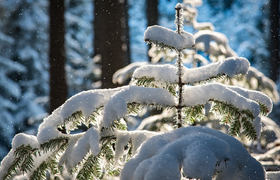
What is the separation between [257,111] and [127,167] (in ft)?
2.24

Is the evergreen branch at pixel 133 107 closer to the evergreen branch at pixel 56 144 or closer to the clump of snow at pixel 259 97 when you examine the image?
the evergreen branch at pixel 56 144

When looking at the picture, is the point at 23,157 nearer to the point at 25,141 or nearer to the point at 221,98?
the point at 25,141

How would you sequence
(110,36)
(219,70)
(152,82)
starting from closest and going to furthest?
(219,70), (152,82), (110,36)

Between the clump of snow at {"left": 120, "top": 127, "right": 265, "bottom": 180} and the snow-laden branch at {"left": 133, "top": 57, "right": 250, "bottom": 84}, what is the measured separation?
0.33 m

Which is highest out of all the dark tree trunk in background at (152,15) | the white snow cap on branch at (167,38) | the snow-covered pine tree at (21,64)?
the dark tree trunk in background at (152,15)

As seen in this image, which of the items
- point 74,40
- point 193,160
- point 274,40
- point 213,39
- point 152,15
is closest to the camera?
point 193,160

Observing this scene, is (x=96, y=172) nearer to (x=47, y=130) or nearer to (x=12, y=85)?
(x=47, y=130)

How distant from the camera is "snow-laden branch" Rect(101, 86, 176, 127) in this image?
1.05 m

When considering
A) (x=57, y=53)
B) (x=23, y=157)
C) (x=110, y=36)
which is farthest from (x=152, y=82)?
(x=57, y=53)

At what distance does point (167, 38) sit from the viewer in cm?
117

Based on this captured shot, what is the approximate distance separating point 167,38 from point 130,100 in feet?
1.21

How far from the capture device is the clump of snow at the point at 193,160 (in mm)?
766

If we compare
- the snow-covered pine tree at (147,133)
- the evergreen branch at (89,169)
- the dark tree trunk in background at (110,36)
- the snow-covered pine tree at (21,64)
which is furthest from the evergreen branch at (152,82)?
the snow-covered pine tree at (21,64)

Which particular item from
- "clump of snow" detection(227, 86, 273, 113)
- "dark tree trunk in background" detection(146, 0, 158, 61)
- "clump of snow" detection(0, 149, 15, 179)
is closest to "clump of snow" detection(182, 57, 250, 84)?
"clump of snow" detection(227, 86, 273, 113)
